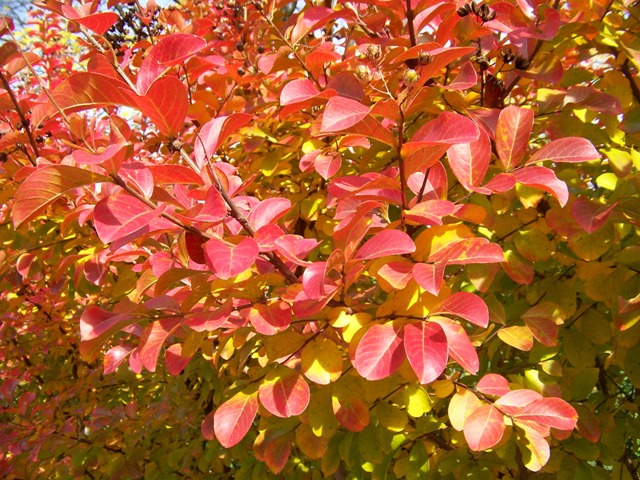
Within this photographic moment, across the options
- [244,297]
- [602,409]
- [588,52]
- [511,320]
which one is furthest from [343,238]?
[602,409]

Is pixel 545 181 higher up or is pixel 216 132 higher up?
pixel 216 132

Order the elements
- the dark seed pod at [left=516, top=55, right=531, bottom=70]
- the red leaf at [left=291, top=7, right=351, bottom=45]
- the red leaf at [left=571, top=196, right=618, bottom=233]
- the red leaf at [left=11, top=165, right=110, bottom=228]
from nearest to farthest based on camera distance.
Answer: the red leaf at [left=11, top=165, right=110, bottom=228] → the red leaf at [left=571, top=196, right=618, bottom=233] → the dark seed pod at [left=516, top=55, right=531, bottom=70] → the red leaf at [left=291, top=7, right=351, bottom=45]

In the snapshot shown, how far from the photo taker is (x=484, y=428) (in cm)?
92

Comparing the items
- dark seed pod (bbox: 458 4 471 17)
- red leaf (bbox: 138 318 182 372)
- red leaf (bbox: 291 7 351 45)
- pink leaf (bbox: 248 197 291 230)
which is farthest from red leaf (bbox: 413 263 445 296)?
red leaf (bbox: 291 7 351 45)

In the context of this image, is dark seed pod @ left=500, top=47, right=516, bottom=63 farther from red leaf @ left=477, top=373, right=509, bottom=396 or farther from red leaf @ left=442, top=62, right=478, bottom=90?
red leaf @ left=477, top=373, right=509, bottom=396

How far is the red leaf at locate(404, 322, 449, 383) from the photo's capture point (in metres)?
0.81

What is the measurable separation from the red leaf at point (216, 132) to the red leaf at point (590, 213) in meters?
0.63

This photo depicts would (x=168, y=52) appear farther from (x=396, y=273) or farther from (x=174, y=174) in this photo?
(x=396, y=273)

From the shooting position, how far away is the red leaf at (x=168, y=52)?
992 mm

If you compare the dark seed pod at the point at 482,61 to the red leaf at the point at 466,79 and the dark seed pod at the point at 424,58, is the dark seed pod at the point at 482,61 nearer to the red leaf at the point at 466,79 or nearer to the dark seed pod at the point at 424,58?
the red leaf at the point at 466,79

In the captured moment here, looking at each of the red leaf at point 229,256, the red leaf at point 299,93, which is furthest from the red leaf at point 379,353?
the red leaf at point 299,93

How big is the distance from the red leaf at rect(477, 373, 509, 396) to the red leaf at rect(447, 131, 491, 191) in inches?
14.6

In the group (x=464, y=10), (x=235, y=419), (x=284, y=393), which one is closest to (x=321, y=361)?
(x=284, y=393)

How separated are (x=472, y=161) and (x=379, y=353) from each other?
0.37 metres
